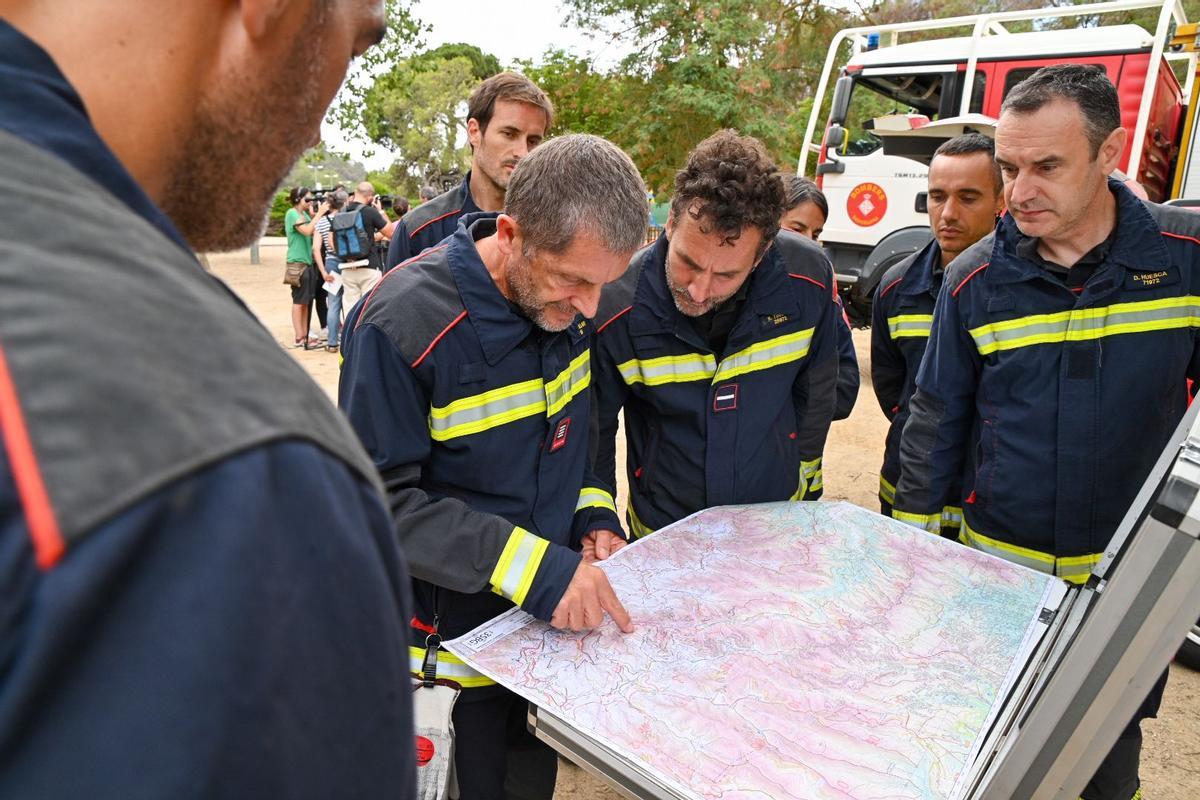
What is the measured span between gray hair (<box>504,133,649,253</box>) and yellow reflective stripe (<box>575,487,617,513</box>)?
666 millimetres

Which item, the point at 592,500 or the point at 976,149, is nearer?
the point at 592,500

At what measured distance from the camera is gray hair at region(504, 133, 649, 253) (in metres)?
1.69

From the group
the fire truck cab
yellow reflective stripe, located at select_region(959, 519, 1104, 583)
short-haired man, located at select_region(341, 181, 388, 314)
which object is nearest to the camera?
yellow reflective stripe, located at select_region(959, 519, 1104, 583)

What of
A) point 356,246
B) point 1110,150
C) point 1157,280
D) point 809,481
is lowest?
point 809,481

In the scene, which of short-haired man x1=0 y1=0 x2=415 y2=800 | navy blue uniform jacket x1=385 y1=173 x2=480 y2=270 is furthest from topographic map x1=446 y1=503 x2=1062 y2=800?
navy blue uniform jacket x1=385 y1=173 x2=480 y2=270

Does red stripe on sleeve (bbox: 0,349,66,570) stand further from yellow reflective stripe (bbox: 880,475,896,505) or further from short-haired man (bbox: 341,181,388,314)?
short-haired man (bbox: 341,181,388,314)

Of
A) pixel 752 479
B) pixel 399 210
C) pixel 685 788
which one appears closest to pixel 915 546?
pixel 752 479

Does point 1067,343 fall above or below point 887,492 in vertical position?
above

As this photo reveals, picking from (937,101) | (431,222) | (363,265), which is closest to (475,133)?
(431,222)

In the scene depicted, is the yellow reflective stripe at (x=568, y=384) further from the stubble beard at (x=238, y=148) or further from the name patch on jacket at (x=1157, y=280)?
the name patch on jacket at (x=1157, y=280)

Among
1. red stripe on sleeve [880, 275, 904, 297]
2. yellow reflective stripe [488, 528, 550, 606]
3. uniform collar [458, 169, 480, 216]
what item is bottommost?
yellow reflective stripe [488, 528, 550, 606]

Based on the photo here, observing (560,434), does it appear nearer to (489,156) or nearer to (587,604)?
(587,604)

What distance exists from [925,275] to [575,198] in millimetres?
1981

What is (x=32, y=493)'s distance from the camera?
32cm
